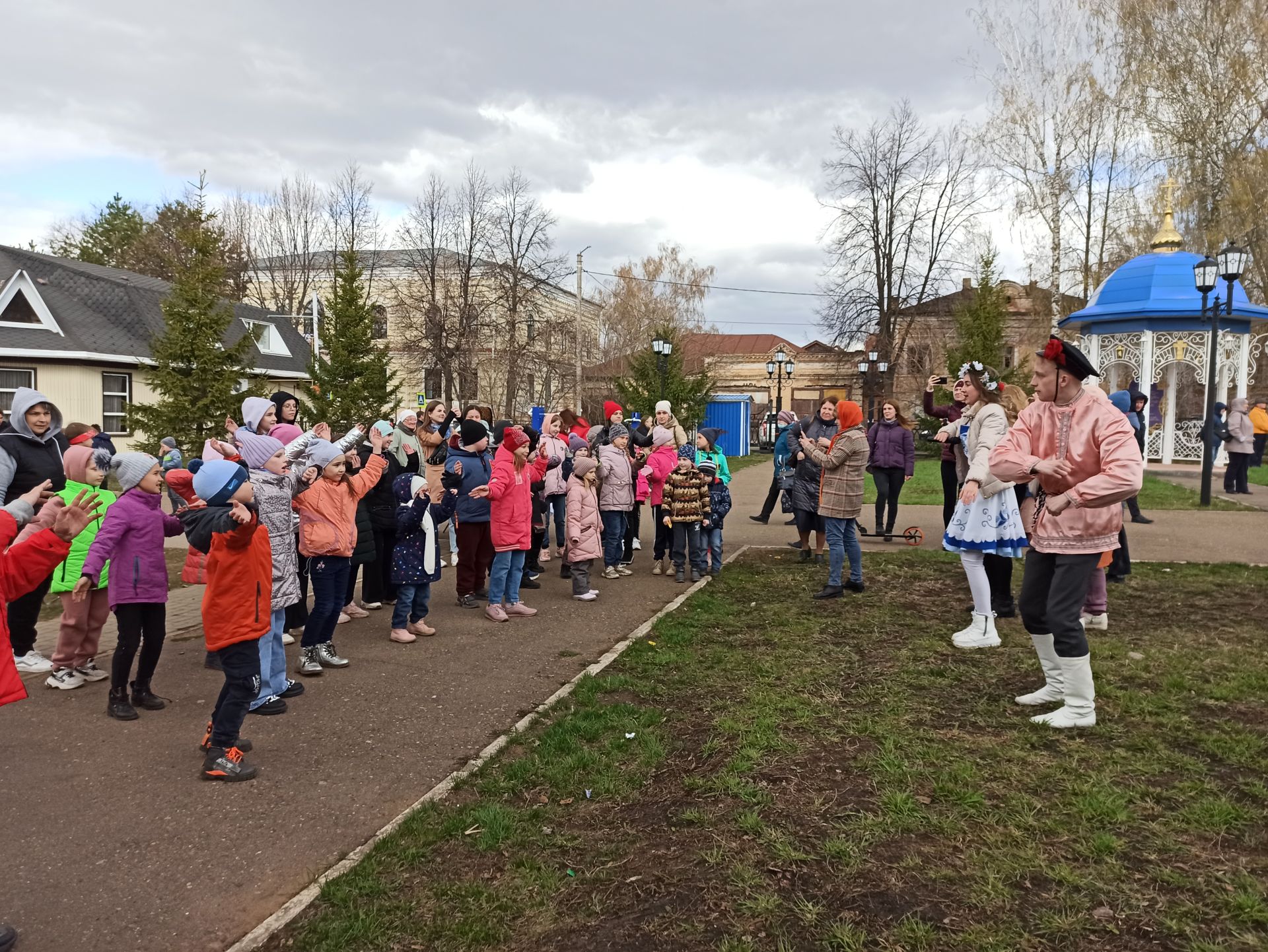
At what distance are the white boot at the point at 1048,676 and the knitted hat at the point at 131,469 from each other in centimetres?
545

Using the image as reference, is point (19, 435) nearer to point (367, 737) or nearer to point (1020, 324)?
point (367, 737)

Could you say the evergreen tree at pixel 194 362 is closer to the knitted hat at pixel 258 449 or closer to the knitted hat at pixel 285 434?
the knitted hat at pixel 285 434

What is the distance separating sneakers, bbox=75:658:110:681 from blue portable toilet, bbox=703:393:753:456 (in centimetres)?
3207

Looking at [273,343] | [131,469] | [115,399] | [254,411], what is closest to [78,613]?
[131,469]

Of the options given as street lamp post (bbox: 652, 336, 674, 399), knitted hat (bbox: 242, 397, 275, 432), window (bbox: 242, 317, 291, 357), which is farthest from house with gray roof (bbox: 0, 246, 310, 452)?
knitted hat (bbox: 242, 397, 275, 432)

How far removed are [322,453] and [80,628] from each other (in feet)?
6.76

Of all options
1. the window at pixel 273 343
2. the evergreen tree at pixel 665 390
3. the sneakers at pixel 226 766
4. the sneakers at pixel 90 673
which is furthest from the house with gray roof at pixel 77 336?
the sneakers at pixel 226 766

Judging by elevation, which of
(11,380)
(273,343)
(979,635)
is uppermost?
(273,343)

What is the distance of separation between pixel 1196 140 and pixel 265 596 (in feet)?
114

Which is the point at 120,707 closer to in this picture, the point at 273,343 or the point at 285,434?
the point at 285,434

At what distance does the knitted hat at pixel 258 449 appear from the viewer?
18.3 ft

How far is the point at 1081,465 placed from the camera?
4789mm

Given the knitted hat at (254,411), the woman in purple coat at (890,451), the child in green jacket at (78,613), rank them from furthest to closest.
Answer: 1. the woman in purple coat at (890,451)
2. the knitted hat at (254,411)
3. the child in green jacket at (78,613)

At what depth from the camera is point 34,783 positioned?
442 cm
